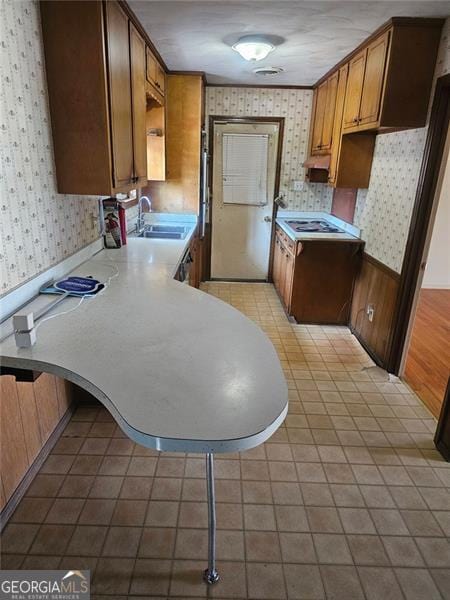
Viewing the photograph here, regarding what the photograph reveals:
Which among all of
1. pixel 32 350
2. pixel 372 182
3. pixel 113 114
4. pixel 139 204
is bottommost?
pixel 32 350

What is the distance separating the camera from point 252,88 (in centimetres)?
461

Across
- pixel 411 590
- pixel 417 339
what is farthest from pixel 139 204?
pixel 411 590

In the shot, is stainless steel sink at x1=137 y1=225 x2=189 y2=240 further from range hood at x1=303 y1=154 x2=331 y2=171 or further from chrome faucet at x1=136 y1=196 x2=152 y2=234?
range hood at x1=303 y1=154 x2=331 y2=171

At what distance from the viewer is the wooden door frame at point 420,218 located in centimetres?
248

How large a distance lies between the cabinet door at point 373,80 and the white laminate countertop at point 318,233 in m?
1.08

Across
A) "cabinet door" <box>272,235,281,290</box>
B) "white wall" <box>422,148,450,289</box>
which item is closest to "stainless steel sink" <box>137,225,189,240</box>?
"cabinet door" <box>272,235,281,290</box>

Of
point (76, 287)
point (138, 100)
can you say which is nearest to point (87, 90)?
point (138, 100)

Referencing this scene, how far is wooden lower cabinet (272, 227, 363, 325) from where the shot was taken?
12.2 feet

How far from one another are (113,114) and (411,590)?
8.39 feet

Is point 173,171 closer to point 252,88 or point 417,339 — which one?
point 252,88

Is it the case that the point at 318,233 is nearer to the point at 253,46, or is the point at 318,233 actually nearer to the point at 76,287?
the point at 253,46

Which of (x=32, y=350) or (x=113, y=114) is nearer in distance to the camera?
(x=32, y=350)

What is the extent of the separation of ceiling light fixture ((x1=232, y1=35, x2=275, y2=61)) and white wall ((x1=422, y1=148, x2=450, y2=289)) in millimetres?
3150

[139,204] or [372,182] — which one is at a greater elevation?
[372,182]
